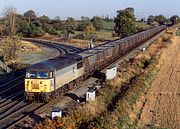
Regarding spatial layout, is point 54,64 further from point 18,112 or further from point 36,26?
point 36,26

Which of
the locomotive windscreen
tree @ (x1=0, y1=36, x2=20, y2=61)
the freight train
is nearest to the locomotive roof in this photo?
the freight train

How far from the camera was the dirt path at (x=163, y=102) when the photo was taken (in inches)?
826

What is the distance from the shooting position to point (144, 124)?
67.9 ft

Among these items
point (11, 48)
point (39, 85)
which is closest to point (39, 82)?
point (39, 85)

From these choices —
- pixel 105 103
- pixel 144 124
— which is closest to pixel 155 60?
pixel 105 103

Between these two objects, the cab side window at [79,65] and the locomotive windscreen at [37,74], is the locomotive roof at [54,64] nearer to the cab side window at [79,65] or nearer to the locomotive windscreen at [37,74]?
the locomotive windscreen at [37,74]

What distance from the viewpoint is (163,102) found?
25328 mm

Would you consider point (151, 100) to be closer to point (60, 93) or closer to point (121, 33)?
point (60, 93)

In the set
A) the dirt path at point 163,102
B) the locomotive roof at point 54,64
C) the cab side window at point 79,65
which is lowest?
the dirt path at point 163,102

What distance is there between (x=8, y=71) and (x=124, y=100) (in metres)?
21.4

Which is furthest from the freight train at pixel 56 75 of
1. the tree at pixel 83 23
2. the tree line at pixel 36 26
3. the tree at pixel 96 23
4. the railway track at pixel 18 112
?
the tree at pixel 96 23

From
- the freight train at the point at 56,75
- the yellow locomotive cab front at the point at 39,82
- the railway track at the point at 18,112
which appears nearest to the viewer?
the railway track at the point at 18,112

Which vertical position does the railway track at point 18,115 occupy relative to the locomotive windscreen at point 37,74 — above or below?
below

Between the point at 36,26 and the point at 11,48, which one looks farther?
the point at 36,26
